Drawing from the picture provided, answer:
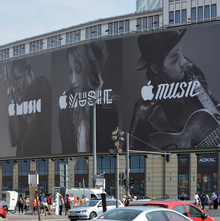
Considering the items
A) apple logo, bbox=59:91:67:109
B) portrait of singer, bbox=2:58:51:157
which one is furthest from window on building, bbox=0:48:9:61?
apple logo, bbox=59:91:67:109

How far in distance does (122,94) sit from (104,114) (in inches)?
159

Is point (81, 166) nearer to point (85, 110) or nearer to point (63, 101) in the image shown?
point (85, 110)

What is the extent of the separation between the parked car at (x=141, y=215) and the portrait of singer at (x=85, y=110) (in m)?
55.6

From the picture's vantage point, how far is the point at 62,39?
10606 cm

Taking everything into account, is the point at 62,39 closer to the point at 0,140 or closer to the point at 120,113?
the point at 0,140

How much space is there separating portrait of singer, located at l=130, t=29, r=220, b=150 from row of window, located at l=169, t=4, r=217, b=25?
20.5 m

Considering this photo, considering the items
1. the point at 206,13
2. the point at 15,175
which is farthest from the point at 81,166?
the point at 206,13

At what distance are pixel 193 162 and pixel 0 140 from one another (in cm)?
3520

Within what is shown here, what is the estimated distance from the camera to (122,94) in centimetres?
6888

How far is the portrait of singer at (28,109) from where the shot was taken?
77312mm

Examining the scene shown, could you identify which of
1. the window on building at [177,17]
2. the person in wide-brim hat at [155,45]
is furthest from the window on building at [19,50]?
the person in wide-brim hat at [155,45]

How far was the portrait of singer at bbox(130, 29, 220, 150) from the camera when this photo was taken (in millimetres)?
62625

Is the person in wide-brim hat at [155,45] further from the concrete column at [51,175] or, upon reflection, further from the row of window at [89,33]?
the row of window at [89,33]

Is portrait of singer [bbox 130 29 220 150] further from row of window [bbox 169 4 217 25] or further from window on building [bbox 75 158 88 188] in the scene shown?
row of window [bbox 169 4 217 25]
